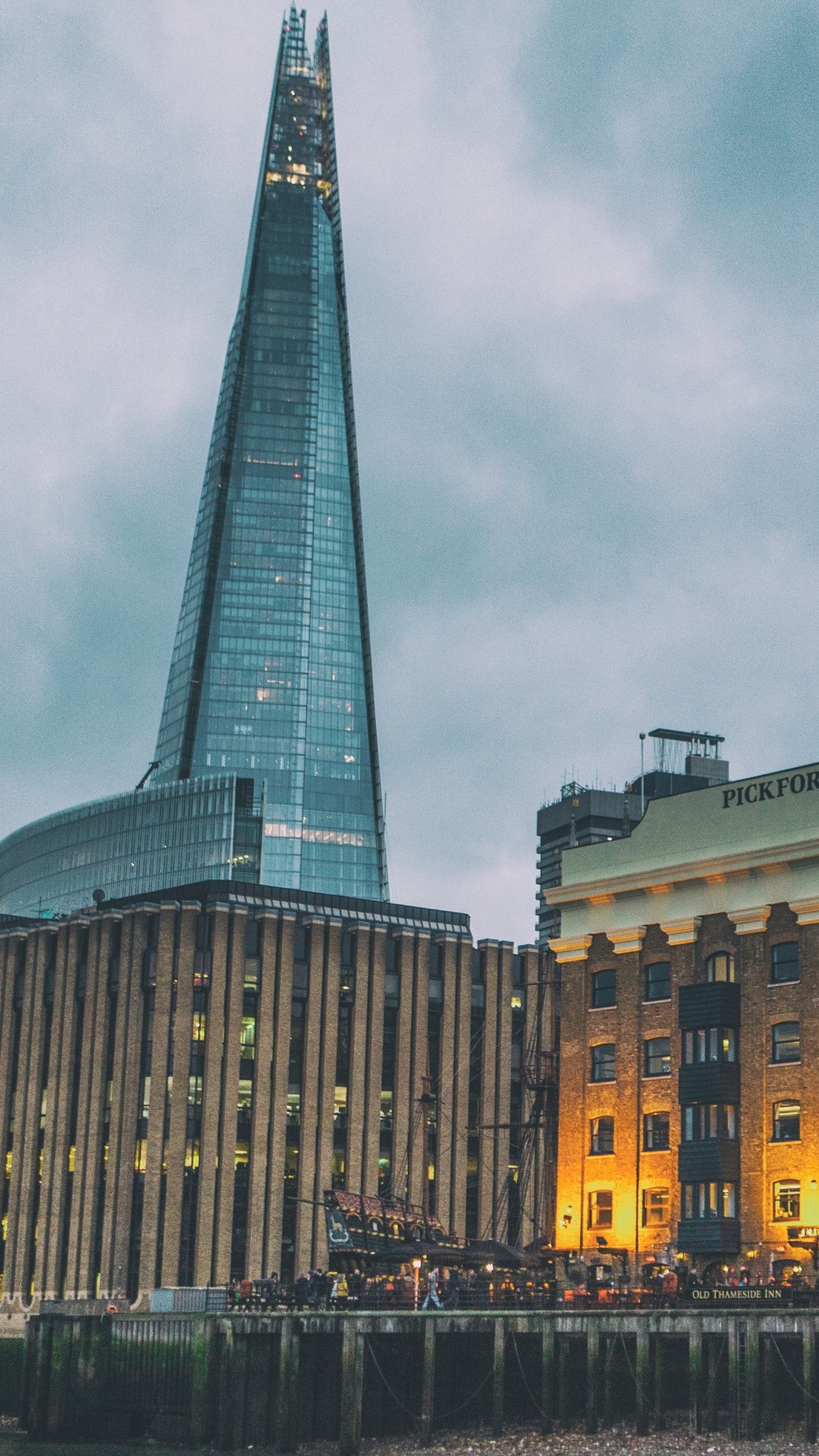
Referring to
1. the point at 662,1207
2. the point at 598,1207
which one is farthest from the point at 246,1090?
the point at 662,1207

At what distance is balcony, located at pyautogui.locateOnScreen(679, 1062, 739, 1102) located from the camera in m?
74.6

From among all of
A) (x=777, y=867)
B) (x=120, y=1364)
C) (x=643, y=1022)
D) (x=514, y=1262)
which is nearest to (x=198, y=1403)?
(x=120, y=1364)

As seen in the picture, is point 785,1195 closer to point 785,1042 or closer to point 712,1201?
point 712,1201

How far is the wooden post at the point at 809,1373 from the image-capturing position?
5559cm

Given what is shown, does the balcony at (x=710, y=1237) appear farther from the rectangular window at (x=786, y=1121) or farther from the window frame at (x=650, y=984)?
the window frame at (x=650, y=984)

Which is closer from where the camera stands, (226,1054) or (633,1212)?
A: (633,1212)

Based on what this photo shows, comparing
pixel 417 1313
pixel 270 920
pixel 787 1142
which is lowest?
pixel 417 1313

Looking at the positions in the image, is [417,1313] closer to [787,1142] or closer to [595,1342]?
[595,1342]

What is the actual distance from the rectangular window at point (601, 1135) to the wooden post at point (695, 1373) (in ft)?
67.8

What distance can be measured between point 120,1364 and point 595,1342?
71.6ft

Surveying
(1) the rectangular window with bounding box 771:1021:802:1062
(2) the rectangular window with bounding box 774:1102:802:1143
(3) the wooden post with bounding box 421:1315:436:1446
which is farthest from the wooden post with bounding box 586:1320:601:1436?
(1) the rectangular window with bounding box 771:1021:802:1062

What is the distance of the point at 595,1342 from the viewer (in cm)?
6028

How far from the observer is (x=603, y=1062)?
80438 millimetres

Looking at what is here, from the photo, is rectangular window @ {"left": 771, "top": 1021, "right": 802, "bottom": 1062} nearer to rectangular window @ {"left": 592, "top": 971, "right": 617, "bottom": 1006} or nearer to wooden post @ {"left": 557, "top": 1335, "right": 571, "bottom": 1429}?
rectangular window @ {"left": 592, "top": 971, "right": 617, "bottom": 1006}
